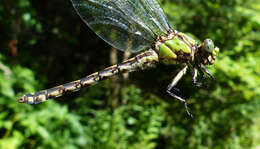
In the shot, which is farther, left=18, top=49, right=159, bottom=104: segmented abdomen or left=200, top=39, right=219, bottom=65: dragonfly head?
left=18, top=49, right=159, bottom=104: segmented abdomen

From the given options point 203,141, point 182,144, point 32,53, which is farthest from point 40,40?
point 203,141

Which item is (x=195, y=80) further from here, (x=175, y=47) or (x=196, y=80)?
(x=175, y=47)

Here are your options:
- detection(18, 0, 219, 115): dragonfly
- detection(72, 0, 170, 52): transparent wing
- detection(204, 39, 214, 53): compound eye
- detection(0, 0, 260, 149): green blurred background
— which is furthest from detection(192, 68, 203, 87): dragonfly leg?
detection(0, 0, 260, 149): green blurred background

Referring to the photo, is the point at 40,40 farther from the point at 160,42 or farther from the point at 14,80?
the point at 160,42

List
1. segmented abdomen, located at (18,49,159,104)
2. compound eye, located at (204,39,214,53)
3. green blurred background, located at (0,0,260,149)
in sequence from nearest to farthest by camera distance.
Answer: compound eye, located at (204,39,214,53), segmented abdomen, located at (18,49,159,104), green blurred background, located at (0,0,260,149)

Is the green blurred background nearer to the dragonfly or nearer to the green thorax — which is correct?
the dragonfly

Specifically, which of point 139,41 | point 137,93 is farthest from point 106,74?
point 137,93

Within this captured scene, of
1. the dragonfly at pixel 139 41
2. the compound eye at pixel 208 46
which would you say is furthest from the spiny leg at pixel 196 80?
the compound eye at pixel 208 46

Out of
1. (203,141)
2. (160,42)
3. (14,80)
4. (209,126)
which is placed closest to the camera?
(160,42)
